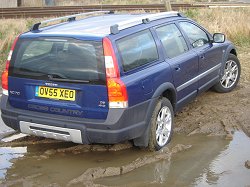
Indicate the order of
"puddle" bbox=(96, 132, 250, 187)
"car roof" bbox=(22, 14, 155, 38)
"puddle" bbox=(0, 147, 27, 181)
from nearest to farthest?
"puddle" bbox=(96, 132, 250, 187) → "car roof" bbox=(22, 14, 155, 38) → "puddle" bbox=(0, 147, 27, 181)

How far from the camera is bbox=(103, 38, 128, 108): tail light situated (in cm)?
452

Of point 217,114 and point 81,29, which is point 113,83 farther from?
point 217,114

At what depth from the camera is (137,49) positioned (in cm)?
504

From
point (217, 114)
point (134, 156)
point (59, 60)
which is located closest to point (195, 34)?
point (217, 114)

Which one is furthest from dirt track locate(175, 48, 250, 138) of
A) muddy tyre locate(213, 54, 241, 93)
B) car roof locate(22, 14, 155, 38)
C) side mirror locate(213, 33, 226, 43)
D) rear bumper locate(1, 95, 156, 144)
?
car roof locate(22, 14, 155, 38)

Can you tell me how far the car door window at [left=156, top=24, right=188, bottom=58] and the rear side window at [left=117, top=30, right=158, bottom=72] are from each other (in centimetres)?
28

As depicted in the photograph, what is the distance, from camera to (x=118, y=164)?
4953 millimetres

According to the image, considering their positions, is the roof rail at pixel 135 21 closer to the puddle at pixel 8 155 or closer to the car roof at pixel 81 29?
the car roof at pixel 81 29

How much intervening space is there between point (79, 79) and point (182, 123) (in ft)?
7.40

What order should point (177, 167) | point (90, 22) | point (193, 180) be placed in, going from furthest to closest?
point (90, 22) < point (177, 167) < point (193, 180)

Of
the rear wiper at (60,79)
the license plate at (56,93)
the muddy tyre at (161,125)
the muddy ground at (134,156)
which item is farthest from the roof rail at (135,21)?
the muddy ground at (134,156)

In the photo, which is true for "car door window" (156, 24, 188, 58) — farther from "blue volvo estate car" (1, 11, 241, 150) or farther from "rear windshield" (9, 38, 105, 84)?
"rear windshield" (9, 38, 105, 84)

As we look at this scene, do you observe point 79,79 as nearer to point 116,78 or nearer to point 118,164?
point 116,78

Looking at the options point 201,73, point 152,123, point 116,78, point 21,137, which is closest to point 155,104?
point 152,123
